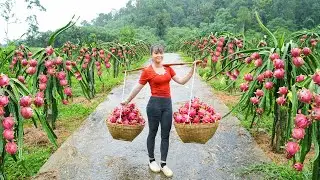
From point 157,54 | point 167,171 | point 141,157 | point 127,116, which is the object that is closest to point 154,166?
point 167,171

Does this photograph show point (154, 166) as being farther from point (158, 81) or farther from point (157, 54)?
point (157, 54)

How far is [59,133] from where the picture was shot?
663cm

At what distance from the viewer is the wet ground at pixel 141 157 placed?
4.65 meters

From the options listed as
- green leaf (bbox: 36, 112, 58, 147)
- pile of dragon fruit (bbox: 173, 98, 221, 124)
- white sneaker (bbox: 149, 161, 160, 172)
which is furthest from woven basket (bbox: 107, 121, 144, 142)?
green leaf (bbox: 36, 112, 58, 147)

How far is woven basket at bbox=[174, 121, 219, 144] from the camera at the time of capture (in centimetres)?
435

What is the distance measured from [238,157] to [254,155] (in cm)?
22

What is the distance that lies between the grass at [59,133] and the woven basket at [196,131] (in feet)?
5.41

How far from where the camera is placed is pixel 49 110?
664cm

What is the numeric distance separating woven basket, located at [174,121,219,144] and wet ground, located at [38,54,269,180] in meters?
0.48

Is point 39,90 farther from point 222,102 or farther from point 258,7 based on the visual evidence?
point 258,7

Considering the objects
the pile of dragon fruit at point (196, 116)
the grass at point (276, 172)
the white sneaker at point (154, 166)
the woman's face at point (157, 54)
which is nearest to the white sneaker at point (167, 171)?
the white sneaker at point (154, 166)

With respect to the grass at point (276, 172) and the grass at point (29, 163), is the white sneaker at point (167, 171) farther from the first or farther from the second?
the grass at point (29, 163)

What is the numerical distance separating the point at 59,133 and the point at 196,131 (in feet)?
10.1

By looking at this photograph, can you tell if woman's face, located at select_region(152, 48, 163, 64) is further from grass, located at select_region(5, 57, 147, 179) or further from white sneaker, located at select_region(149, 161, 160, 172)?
grass, located at select_region(5, 57, 147, 179)
